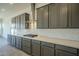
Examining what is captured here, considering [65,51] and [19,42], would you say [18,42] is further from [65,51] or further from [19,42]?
[65,51]

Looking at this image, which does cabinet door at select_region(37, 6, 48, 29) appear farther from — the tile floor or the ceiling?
the tile floor

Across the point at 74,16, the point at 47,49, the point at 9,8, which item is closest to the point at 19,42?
the point at 47,49

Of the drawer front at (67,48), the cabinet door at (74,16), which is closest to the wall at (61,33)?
the cabinet door at (74,16)

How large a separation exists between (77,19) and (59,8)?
1.96 ft

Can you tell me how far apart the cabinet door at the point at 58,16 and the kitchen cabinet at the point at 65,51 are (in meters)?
0.58

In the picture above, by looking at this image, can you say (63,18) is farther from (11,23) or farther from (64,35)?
(11,23)

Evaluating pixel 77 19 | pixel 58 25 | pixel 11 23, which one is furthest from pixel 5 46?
pixel 77 19

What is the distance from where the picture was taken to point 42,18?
3.71 metres

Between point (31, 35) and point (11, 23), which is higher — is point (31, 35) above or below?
below

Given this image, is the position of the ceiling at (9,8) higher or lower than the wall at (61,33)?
higher

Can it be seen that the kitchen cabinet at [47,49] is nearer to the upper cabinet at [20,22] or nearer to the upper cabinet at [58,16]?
the upper cabinet at [58,16]

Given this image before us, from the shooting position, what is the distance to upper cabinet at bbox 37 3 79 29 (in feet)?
8.91

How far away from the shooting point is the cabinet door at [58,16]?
295 centimetres

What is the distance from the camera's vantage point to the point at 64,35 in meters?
3.27
